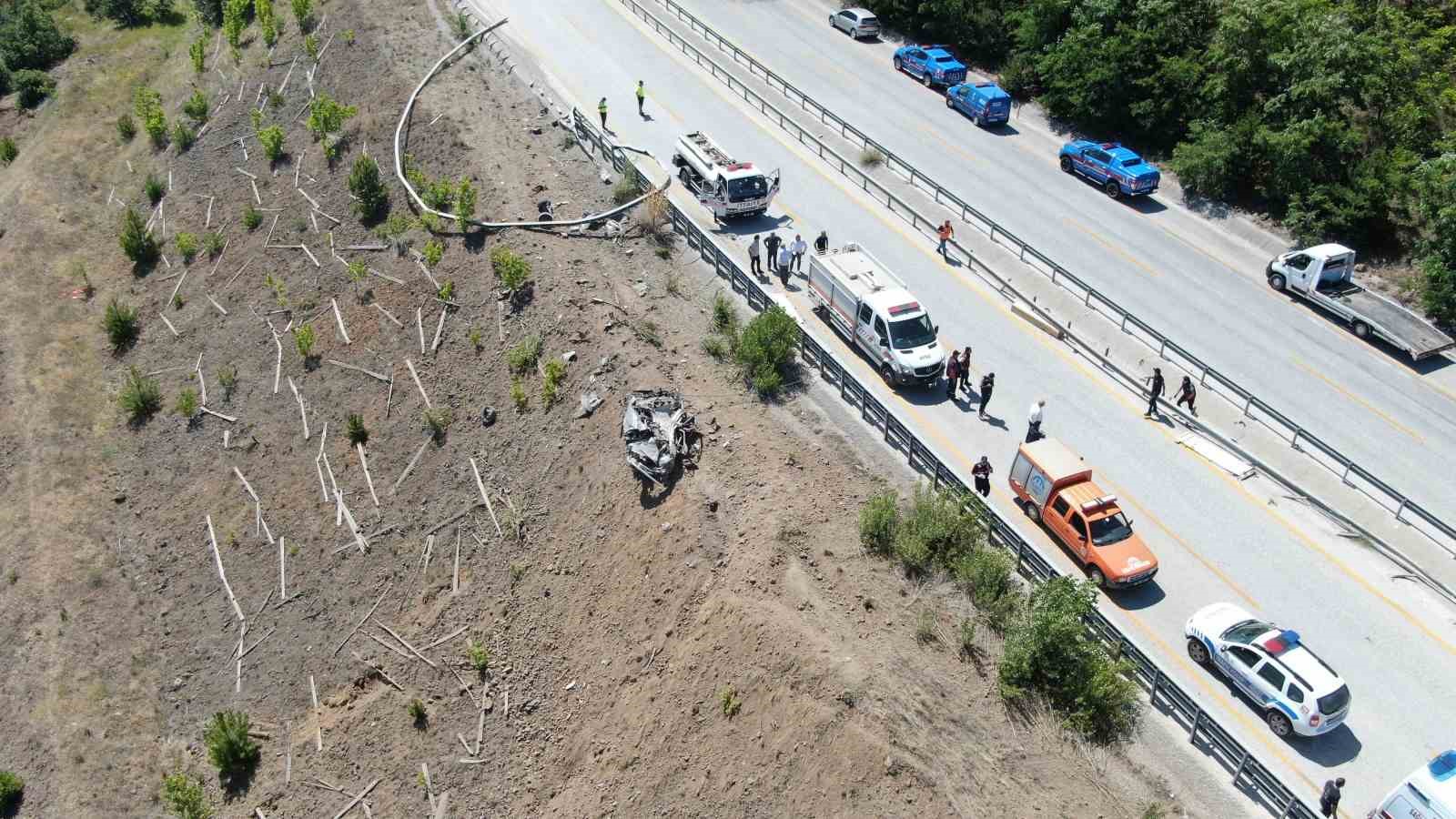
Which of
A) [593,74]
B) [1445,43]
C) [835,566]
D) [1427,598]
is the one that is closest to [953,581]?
[835,566]

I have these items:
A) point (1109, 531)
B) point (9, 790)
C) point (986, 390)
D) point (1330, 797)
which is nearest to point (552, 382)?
point (986, 390)

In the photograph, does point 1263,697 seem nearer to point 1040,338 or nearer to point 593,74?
point 1040,338

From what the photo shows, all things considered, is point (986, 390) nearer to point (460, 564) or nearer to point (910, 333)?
point (910, 333)

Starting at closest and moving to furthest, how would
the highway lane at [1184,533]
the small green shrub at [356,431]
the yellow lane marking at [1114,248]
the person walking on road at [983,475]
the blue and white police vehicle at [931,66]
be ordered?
the highway lane at [1184,533], the person walking on road at [983,475], the small green shrub at [356,431], the yellow lane marking at [1114,248], the blue and white police vehicle at [931,66]

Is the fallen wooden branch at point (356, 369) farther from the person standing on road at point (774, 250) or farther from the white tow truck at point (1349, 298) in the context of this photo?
the white tow truck at point (1349, 298)

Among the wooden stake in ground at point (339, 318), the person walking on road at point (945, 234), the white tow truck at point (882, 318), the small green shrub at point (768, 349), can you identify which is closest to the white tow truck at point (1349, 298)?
the person walking on road at point (945, 234)
